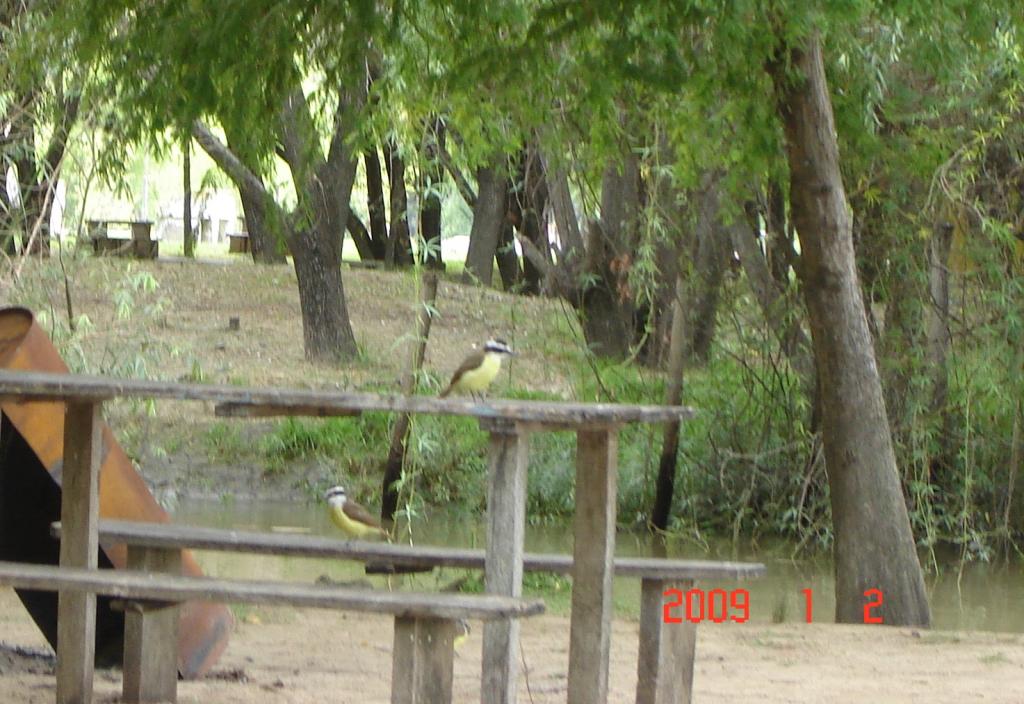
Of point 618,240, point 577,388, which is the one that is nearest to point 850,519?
point 577,388

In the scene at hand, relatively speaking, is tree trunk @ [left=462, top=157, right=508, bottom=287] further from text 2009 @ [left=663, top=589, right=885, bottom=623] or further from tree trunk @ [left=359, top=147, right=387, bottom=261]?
text 2009 @ [left=663, top=589, right=885, bottom=623]

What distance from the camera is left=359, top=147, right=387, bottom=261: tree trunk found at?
88.9ft

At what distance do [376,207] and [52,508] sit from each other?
20.6 m

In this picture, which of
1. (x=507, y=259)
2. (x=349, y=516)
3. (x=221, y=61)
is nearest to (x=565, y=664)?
(x=349, y=516)

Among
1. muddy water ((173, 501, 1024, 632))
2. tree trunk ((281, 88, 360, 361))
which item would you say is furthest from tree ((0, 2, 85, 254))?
tree trunk ((281, 88, 360, 361))

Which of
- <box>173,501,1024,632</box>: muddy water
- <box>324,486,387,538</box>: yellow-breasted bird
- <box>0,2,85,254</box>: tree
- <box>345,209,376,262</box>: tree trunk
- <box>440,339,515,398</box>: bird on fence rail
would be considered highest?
<box>345,209,376,262</box>: tree trunk

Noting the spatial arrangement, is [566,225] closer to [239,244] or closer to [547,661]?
[547,661]

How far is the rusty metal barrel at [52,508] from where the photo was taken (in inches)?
256

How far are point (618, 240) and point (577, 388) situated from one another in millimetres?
2505

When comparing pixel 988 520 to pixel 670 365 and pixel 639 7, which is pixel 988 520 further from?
pixel 639 7

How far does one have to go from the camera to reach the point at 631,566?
6.41m

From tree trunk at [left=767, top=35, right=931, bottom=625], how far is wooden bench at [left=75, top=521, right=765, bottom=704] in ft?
8.68

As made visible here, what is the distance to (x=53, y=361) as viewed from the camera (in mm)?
6566

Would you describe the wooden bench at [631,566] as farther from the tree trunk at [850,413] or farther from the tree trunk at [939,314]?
the tree trunk at [939,314]
